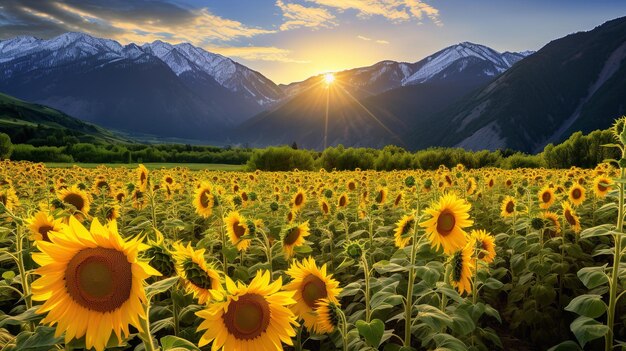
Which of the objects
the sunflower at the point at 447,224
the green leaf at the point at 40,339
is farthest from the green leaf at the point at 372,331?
the green leaf at the point at 40,339

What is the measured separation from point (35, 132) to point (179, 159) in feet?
213

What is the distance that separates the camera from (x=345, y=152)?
141ft

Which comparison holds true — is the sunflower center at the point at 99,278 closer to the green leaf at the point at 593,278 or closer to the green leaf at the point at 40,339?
the green leaf at the point at 40,339

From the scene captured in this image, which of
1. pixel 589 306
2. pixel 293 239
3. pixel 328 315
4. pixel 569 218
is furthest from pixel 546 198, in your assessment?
pixel 328 315

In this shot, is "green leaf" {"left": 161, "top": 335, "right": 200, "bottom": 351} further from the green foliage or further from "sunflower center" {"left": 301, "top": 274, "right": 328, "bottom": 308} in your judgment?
the green foliage

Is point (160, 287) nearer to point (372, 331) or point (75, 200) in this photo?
point (372, 331)

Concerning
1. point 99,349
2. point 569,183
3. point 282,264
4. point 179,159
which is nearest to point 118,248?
point 99,349

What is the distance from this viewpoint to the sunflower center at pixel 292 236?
4.77 meters

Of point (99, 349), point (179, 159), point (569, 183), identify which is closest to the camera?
point (99, 349)

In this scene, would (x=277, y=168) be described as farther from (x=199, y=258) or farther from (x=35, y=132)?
(x=35, y=132)

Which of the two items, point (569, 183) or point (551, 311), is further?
point (569, 183)

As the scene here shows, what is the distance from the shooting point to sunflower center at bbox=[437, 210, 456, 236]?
12.4ft

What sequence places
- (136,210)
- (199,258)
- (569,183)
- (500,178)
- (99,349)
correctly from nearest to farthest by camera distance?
1. (99,349)
2. (199,258)
3. (136,210)
4. (569,183)
5. (500,178)

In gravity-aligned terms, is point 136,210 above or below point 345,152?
above
